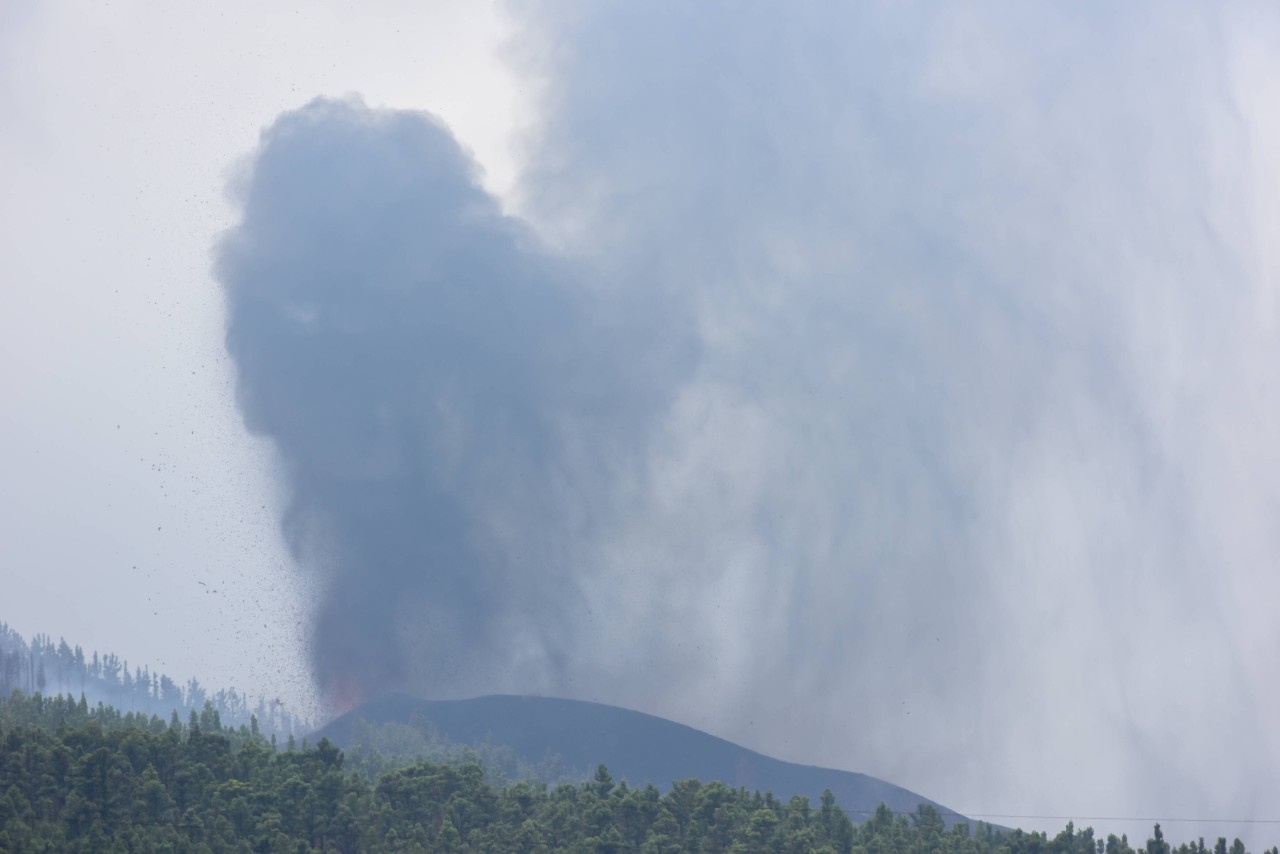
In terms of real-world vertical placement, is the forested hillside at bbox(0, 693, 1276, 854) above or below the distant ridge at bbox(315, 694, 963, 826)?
below

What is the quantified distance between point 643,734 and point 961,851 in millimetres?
45499

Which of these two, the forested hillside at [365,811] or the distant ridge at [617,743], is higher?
the distant ridge at [617,743]

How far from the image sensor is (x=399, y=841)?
75.4 m

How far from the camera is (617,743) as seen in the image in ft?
396

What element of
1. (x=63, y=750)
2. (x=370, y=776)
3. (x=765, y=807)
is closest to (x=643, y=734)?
(x=370, y=776)

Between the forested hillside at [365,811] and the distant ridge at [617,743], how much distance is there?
35.9 metres

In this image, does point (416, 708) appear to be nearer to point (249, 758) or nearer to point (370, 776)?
point (370, 776)

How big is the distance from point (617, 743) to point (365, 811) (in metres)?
44.4

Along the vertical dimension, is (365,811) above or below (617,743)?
below

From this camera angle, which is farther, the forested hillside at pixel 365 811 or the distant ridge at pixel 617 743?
the distant ridge at pixel 617 743

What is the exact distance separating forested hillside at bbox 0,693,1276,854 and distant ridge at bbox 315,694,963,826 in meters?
35.9

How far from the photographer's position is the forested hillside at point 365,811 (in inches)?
2943

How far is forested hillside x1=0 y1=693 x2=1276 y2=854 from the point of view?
74.8 metres

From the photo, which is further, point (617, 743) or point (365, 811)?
point (617, 743)
